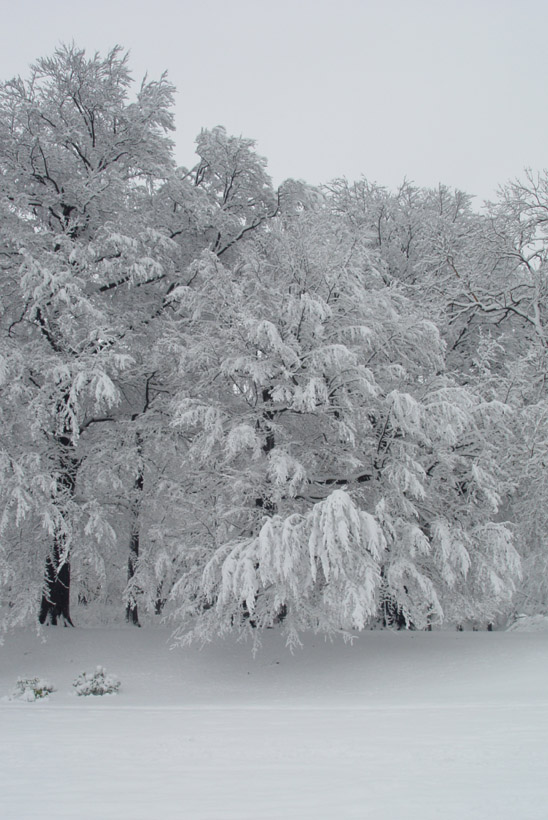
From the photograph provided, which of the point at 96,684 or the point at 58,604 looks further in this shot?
the point at 58,604

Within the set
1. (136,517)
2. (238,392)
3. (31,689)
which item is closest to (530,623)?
(136,517)

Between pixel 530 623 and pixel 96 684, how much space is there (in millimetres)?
18058

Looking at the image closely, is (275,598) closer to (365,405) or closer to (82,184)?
(365,405)

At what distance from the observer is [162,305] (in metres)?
15.0

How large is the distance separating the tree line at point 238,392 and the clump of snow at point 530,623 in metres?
11.4

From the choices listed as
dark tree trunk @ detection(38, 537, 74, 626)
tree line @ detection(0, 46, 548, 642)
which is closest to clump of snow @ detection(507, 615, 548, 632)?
tree line @ detection(0, 46, 548, 642)

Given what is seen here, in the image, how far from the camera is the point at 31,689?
33.3 ft

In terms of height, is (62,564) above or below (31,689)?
above

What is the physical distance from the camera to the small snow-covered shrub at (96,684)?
1044cm

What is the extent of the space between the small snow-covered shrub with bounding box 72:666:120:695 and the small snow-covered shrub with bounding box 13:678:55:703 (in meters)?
0.45

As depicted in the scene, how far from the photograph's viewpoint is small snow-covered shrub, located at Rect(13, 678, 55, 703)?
991cm

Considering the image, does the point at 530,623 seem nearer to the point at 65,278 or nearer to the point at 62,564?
the point at 62,564

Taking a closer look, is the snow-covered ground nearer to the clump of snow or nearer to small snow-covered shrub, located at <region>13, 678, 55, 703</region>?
small snow-covered shrub, located at <region>13, 678, 55, 703</region>

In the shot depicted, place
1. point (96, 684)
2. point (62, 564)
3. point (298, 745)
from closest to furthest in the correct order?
Answer: point (298, 745) < point (96, 684) < point (62, 564)
